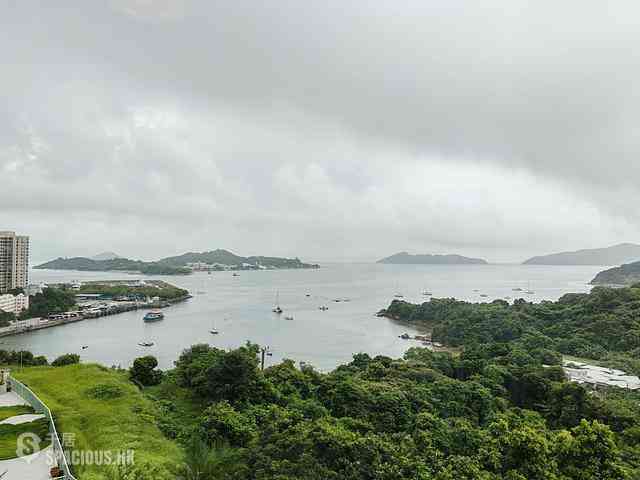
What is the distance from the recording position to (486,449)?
7.72 m

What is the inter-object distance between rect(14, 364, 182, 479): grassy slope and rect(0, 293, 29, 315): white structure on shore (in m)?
31.6

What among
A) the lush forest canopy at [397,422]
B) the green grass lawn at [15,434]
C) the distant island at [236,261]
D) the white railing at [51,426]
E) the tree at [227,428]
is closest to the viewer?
the white railing at [51,426]

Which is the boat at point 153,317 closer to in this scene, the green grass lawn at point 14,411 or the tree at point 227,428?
the green grass lawn at point 14,411

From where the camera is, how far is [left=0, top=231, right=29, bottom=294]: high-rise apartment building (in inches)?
1796

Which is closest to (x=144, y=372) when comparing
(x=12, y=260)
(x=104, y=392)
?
(x=104, y=392)

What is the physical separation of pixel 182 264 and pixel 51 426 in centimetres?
15015

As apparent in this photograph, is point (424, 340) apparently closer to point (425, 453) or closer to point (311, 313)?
point (311, 313)

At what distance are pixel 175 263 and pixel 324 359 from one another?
137 metres

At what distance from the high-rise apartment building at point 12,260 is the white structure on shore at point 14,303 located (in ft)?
23.1

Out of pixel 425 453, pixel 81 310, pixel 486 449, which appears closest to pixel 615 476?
pixel 486 449

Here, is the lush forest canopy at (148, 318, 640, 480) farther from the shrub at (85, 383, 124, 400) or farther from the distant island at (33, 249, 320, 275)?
the distant island at (33, 249, 320, 275)

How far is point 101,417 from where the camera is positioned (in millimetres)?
8438

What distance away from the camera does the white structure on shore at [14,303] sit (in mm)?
36531

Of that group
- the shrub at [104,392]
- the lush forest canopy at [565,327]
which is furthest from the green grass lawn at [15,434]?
the lush forest canopy at [565,327]
